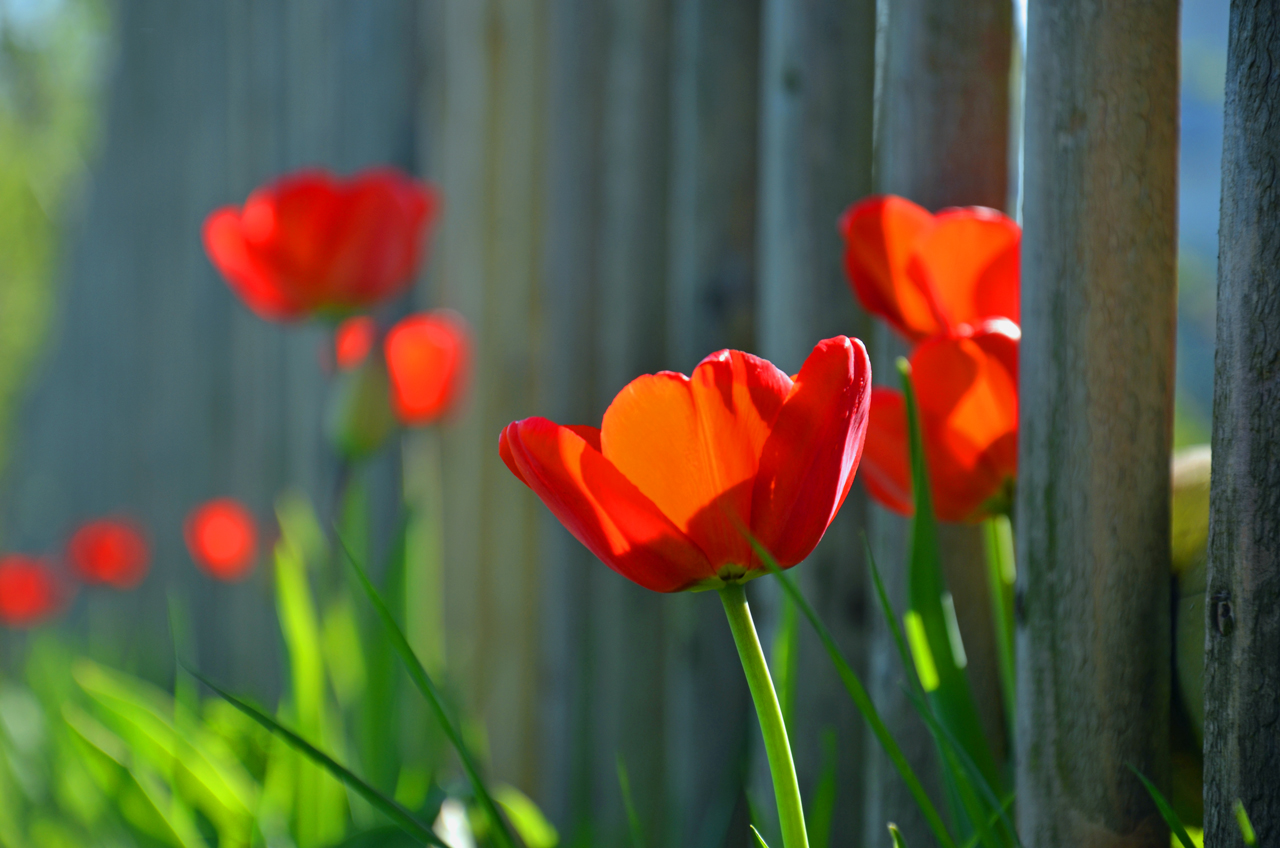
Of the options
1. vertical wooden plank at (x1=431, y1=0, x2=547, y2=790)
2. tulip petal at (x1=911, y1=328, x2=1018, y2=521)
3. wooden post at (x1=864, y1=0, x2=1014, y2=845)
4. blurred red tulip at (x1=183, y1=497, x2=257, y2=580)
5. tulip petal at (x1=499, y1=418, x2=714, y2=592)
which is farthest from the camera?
blurred red tulip at (x1=183, y1=497, x2=257, y2=580)

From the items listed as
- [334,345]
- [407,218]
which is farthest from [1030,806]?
[334,345]

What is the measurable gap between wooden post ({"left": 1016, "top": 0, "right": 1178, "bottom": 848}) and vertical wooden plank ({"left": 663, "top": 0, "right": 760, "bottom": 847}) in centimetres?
49

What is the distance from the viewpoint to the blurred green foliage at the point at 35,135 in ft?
22.6

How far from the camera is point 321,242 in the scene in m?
0.99

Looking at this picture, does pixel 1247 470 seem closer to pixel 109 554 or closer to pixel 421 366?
pixel 421 366

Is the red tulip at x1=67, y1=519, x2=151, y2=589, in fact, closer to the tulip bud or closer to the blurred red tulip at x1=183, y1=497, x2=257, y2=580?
the blurred red tulip at x1=183, y1=497, x2=257, y2=580

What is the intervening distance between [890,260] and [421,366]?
2.25 ft

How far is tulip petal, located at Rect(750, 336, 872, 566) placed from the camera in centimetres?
35

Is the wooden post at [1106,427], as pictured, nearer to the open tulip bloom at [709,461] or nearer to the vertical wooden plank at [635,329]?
the open tulip bloom at [709,461]

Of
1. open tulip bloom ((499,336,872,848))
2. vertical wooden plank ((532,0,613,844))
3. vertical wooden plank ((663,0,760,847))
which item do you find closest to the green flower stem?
open tulip bloom ((499,336,872,848))

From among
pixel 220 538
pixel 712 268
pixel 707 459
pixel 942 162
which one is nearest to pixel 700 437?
pixel 707 459

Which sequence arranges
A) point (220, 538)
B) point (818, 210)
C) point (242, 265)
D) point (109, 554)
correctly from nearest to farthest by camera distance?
point (818, 210) < point (242, 265) < point (220, 538) < point (109, 554)

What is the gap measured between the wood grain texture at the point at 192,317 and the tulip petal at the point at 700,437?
1.35m

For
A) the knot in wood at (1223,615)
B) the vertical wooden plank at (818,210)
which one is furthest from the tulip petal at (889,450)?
the vertical wooden plank at (818,210)
